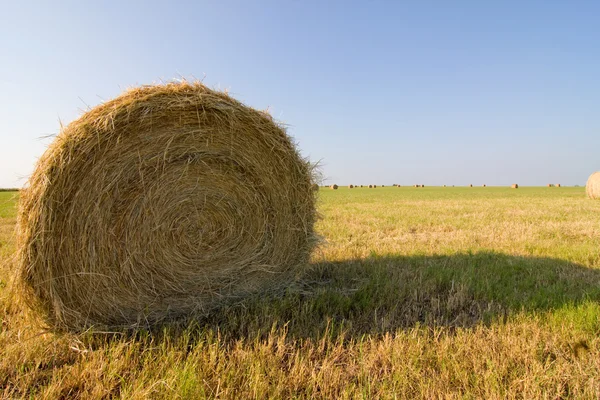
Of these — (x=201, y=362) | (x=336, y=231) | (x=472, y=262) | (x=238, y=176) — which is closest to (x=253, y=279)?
(x=238, y=176)

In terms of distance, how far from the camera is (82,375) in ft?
7.27

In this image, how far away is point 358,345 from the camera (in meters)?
2.61

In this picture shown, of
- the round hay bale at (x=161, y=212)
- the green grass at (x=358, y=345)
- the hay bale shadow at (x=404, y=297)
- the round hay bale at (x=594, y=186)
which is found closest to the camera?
the green grass at (x=358, y=345)

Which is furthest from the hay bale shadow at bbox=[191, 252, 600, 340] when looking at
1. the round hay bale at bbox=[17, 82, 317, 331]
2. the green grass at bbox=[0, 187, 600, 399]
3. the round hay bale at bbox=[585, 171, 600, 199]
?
the round hay bale at bbox=[585, 171, 600, 199]

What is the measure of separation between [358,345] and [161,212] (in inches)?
84.6

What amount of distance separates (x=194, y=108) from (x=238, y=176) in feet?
2.68

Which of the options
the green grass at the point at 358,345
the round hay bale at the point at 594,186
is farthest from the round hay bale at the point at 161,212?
the round hay bale at the point at 594,186

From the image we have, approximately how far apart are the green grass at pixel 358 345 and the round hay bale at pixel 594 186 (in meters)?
21.8

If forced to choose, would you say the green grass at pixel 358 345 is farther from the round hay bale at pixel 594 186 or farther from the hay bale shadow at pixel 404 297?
the round hay bale at pixel 594 186

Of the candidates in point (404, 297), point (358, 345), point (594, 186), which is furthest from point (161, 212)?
point (594, 186)

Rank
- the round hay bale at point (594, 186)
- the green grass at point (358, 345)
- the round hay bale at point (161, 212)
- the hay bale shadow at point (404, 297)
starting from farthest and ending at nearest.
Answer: the round hay bale at point (594, 186), the hay bale shadow at point (404, 297), the round hay bale at point (161, 212), the green grass at point (358, 345)

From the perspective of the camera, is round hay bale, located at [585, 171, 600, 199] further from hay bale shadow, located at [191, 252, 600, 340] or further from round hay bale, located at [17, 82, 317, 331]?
round hay bale, located at [17, 82, 317, 331]

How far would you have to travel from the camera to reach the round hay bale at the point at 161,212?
2.79 m

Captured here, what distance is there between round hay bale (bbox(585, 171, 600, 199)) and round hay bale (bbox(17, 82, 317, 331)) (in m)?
24.5
